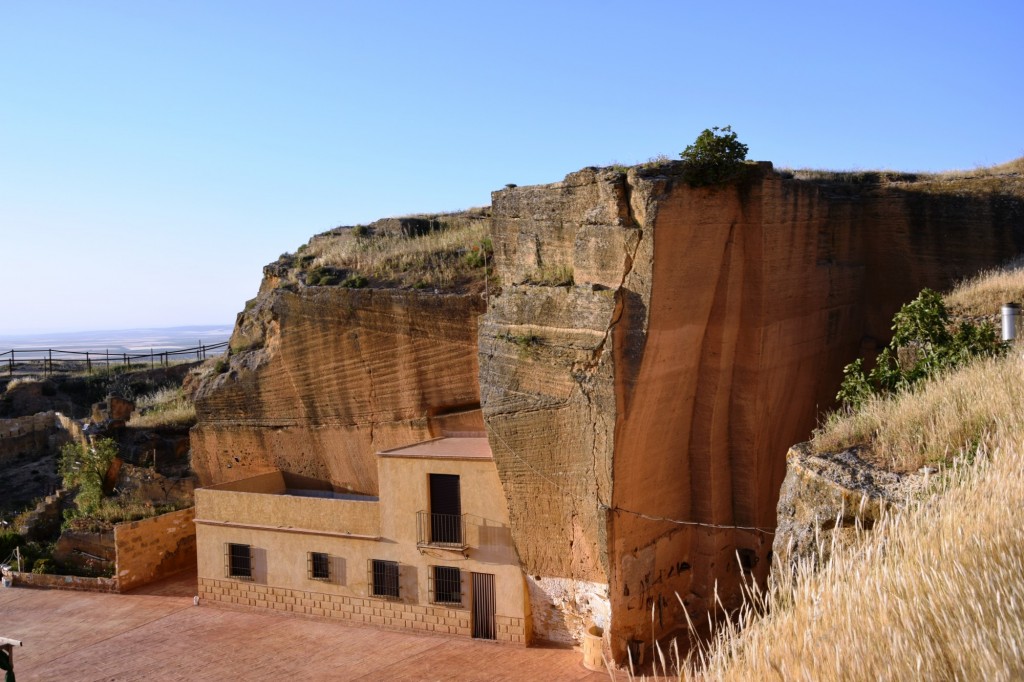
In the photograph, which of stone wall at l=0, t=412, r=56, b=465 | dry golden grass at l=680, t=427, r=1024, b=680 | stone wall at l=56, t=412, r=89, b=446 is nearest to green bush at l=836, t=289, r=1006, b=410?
dry golden grass at l=680, t=427, r=1024, b=680

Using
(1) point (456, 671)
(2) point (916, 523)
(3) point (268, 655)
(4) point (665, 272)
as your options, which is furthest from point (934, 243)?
(3) point (268, 655)

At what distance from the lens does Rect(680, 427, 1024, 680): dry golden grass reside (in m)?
3.68

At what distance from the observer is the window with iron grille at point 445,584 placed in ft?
51.3

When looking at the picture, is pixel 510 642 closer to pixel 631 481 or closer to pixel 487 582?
pixel 487 582

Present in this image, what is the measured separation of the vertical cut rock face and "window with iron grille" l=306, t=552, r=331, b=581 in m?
4.35

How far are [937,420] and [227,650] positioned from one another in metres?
13.0

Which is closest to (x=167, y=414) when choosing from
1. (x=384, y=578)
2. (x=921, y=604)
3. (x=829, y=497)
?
(x=384, y=578)

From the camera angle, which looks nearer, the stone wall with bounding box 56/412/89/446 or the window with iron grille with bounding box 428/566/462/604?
the window with iron grille with bounding box 428/566/462/604

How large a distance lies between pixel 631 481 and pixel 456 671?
4139 mm

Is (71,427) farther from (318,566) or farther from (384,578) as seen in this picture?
(384,578)

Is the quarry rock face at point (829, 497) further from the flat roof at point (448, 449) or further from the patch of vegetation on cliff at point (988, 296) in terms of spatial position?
the flat roof at point (448, 449)

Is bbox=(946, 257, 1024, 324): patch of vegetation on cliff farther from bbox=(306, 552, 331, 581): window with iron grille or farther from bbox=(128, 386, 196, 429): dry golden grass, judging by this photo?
bbox=(128, 386, 196, 429): dry golden grass

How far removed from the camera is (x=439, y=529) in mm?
15664

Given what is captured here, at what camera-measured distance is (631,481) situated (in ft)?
45.5
